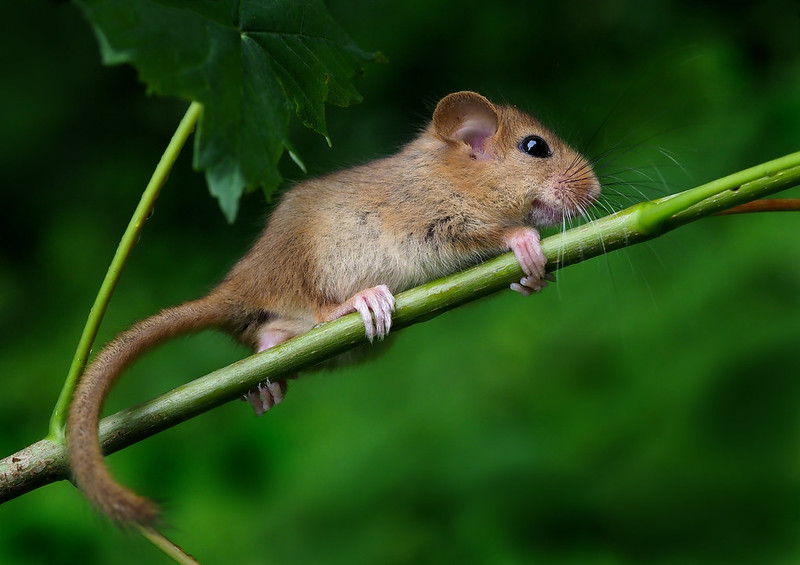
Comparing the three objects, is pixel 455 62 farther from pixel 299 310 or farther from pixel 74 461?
pixel 74 461

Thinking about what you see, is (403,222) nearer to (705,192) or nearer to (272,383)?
(272,383)

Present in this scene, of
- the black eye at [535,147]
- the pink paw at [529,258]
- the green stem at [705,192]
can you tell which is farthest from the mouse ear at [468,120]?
the green stem at [705,192]

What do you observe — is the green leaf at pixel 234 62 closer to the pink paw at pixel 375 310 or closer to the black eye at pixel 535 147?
the pink paw at pixel 375 310

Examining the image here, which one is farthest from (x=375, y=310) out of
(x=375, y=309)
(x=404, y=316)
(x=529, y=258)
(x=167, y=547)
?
(x=167, y=547)

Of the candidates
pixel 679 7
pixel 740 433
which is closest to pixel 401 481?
pixel 740 433

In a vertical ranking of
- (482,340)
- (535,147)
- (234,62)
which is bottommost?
(234,62)
